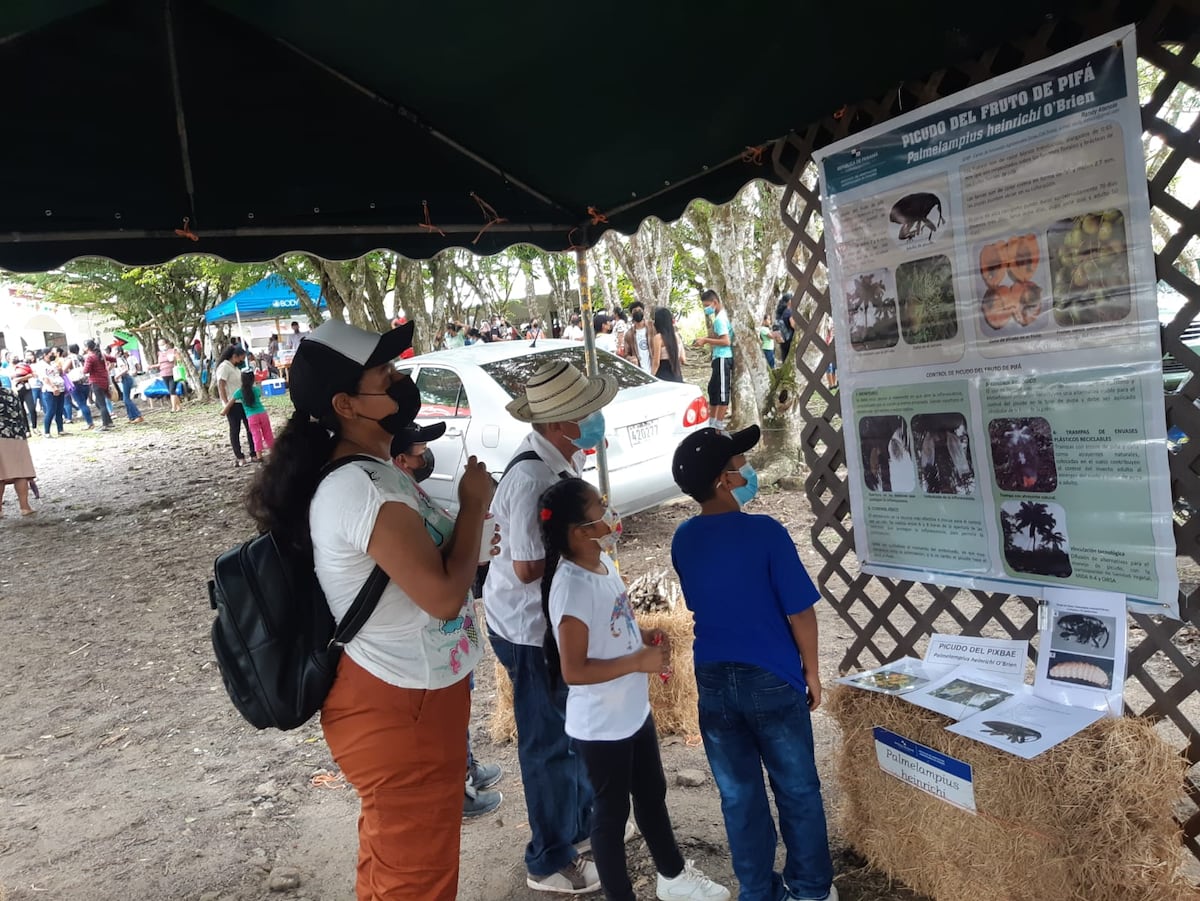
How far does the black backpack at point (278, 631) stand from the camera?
188 centimetres

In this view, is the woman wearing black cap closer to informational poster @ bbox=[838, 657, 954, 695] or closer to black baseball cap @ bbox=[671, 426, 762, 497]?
black baseball cap @ bbox=[671, 426, 762, 497]

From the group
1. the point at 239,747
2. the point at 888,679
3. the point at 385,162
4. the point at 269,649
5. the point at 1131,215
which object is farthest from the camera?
the point at 239,747

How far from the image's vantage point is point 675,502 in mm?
8258

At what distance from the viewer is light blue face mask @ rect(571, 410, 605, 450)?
306cm

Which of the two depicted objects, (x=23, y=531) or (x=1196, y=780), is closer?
(x=1196, y=780)

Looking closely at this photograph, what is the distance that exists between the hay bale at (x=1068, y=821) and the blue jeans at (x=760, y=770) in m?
0.35

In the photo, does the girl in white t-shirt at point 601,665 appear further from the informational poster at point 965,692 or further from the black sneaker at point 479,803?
the black sneaker at point 479,803

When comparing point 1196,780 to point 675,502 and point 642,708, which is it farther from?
point 675,502

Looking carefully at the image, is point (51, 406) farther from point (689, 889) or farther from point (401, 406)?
point (689, 889)

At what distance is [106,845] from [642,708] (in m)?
2.57

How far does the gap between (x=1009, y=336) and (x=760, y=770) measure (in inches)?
56.2

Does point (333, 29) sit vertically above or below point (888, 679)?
above

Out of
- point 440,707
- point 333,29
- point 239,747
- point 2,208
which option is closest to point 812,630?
point 440,707

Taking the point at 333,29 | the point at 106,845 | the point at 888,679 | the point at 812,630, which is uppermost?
the point at 333,29
